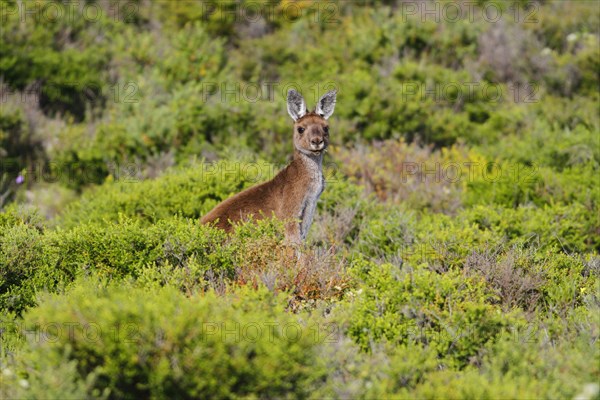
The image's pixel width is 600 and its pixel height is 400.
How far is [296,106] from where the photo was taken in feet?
25.7

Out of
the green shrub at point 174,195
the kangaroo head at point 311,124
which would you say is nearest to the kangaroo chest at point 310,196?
the kangaroo head at point 311,124

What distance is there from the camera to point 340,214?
9359 mm

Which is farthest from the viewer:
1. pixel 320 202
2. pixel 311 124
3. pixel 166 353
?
pixel 320 202

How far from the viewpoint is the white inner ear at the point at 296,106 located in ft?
25.4

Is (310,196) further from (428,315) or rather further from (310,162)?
(428,315)

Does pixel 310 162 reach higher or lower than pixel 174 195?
higher

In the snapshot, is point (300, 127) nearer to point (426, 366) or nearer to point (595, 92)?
point (426, 366)

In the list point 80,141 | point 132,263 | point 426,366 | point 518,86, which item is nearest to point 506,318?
point 426,366

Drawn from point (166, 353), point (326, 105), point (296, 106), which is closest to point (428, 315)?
point (166, 353)

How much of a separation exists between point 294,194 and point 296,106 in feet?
3.37

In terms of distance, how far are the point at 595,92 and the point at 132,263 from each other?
9.92m

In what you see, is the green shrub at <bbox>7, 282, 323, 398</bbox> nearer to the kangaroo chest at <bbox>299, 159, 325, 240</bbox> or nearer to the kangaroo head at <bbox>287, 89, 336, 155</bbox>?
the kangaroo chest at <bbox>299, 159, 325, 240</bbox>

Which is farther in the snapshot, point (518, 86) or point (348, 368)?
point (518, 86)

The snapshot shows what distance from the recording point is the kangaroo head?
24.4ft
